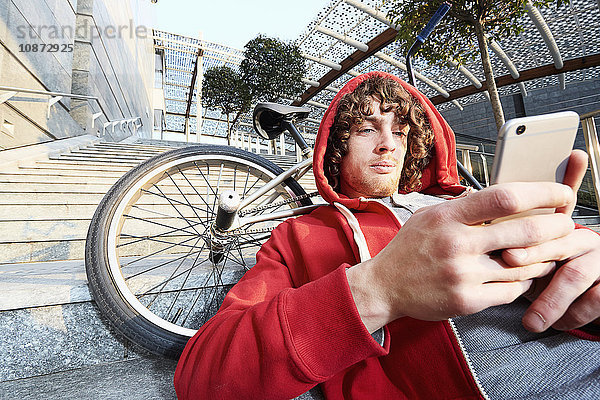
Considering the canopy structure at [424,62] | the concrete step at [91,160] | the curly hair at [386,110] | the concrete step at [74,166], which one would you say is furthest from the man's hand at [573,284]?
the canopy structure at [424,62]

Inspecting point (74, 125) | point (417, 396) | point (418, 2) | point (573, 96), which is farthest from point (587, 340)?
point (573, 96)

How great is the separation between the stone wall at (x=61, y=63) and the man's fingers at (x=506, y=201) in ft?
15.7

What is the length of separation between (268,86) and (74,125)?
5.62 m

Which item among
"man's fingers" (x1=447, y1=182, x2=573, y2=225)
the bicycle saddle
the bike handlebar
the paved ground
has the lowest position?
the paved ground

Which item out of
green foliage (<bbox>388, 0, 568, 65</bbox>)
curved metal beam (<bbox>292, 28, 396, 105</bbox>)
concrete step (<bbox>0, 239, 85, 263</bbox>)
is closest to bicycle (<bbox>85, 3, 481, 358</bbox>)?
concrete step (<bbox>0, 239, 85, 263</bbox>)

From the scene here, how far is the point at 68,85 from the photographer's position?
6.12 m

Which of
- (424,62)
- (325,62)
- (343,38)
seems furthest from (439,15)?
(424,62)

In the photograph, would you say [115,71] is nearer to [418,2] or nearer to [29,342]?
[418,2]

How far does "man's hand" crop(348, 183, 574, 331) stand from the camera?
388 mm

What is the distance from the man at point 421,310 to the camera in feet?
1.34

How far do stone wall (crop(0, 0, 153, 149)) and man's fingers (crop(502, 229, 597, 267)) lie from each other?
484cm

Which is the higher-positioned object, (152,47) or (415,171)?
(152,47)

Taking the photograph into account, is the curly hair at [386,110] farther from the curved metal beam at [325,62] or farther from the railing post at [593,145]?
the curved metal beam at [325,62]

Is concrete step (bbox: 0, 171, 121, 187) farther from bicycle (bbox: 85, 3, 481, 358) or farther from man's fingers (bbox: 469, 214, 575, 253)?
man's fingers (bbox: 469, 214, 575, 253)
